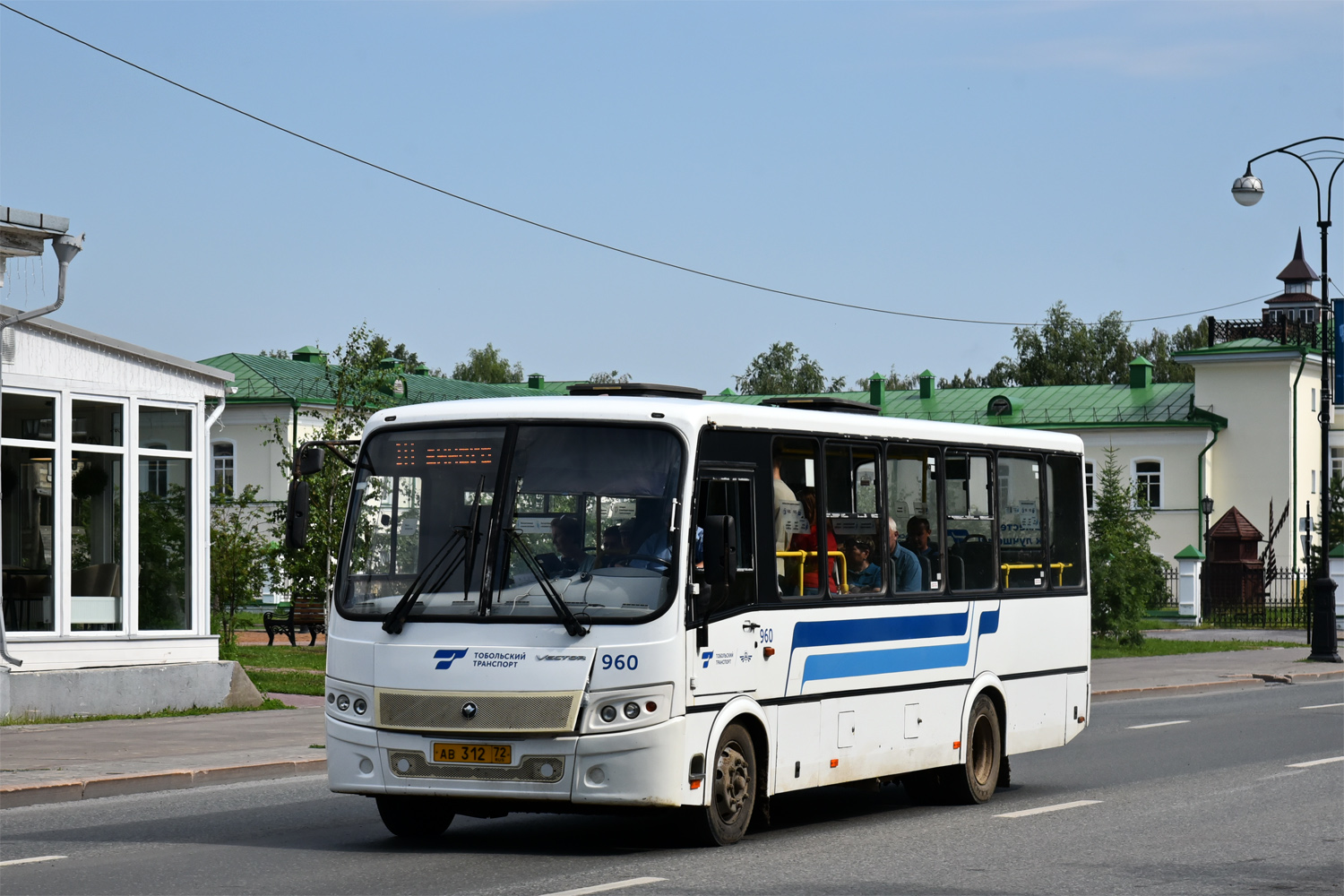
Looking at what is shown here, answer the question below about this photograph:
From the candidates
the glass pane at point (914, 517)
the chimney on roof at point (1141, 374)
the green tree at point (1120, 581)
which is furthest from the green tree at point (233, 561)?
the chimney on roof at point (1141, 374)

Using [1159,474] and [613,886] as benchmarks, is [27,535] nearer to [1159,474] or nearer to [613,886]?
[613,886]

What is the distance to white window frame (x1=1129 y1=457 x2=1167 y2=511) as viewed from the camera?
73.8 metres

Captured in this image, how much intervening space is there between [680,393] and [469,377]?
337ft

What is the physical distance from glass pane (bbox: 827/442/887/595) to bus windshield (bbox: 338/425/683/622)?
5.92 feet

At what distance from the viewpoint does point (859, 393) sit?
89375 millimetres

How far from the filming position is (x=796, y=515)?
1182cm

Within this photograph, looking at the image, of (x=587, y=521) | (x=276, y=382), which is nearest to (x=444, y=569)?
(x=587, y=521)

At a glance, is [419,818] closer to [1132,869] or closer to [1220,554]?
[1132,869]

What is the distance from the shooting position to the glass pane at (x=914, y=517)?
1295 centimetres

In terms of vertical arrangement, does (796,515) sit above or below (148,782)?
above

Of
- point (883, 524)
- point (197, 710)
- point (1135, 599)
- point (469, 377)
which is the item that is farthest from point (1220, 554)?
point (469, 377)

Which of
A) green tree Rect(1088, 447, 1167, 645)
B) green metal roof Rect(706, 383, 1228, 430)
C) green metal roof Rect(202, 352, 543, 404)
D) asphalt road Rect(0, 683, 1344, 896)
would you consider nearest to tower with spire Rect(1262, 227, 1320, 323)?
green metal roof Rect(706, 383, 1228, 430)

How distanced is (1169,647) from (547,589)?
31989 mm

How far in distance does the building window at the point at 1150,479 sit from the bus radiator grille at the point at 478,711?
66.4 meters
